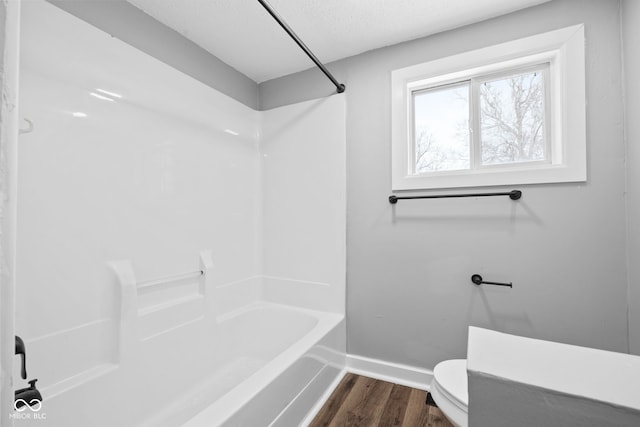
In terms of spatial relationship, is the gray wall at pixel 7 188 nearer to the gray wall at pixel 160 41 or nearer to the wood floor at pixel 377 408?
the gray wall at pixel 160 41

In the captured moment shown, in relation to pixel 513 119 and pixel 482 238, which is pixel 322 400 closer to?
pixel 482 238

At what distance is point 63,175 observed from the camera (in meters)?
1.24

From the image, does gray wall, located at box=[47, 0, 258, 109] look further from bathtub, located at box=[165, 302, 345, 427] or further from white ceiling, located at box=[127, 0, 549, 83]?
bathtub, located at box=[165, 302, 345, 427]

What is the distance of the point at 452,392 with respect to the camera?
3.83 ft

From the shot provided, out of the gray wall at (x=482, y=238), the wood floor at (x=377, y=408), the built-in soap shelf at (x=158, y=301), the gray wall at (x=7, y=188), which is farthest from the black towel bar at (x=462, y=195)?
the gray wall at (x=7, y=188)

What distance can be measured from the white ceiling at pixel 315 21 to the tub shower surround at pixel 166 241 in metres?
0.31

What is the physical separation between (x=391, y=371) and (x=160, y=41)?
2577 millimetres

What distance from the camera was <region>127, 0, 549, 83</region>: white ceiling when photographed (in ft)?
5.10


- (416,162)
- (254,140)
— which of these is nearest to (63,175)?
(254,140)

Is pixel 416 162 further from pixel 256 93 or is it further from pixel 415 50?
pixel 256 93

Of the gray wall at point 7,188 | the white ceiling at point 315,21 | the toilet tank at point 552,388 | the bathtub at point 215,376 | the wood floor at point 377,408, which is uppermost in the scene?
the white ceiling at point 315,21

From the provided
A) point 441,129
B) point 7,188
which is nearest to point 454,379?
point 441,129

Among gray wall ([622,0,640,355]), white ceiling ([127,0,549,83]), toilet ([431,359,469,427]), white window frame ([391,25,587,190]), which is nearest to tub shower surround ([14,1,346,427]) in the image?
white ceiling ([127,0,549,83])

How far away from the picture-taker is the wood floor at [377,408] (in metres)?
1.49
